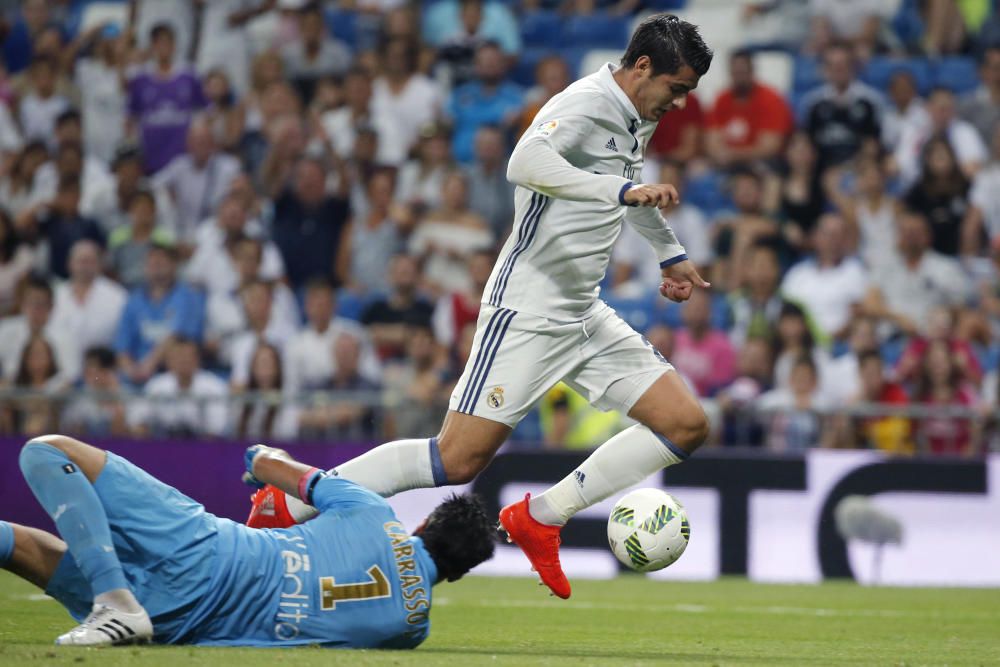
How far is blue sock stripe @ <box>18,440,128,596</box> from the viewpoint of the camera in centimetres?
543

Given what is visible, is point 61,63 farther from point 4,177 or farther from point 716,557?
point 716,557

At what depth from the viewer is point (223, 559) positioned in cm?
561

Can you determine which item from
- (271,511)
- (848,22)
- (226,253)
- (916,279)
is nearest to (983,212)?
(916,279)

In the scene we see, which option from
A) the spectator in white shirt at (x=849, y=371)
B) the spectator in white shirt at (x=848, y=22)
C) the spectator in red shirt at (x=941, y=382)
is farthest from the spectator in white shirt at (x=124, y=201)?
the spectator in red shirt at (x=941, y=382)

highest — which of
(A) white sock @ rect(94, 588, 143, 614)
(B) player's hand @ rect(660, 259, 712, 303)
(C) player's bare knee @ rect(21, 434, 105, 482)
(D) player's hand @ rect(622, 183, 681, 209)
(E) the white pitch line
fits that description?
(D) player's hand @ rect(622, 183, 681, 209)

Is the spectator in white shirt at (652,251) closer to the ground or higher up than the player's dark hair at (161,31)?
closer to the ground

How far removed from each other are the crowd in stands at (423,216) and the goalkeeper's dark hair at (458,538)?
20.7 feet

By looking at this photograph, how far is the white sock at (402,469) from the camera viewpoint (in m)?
6.95

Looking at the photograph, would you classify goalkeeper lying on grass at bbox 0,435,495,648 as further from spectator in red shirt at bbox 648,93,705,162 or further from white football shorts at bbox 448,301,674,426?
spectator in red shirt at bbox 648,93,705,162

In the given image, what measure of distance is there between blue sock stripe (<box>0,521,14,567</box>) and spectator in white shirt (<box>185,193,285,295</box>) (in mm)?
8861

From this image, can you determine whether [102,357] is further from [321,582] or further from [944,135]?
[321,582]

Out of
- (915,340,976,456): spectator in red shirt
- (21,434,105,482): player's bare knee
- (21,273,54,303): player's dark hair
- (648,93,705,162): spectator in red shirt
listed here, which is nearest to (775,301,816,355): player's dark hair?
(915,340,976,456): spectator in red shirt

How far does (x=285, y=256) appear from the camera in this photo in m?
15.2

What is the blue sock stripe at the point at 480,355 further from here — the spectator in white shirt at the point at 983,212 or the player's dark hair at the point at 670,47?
the spectator in white shirt at the point at 983,212
